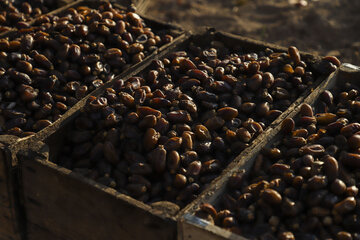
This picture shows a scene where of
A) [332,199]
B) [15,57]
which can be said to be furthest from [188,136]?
[15,57]

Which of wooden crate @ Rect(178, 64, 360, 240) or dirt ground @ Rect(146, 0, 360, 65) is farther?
dirt ground @ Rect(146, 0, 360, 65)

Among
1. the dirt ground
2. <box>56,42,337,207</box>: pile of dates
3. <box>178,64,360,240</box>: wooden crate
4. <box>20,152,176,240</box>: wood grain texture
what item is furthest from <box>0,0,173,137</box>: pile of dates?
the dirt ground

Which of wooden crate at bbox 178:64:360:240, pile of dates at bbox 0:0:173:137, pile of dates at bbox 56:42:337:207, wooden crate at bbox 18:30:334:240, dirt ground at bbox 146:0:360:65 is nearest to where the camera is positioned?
wooden crate at bbox 178:64:360:240

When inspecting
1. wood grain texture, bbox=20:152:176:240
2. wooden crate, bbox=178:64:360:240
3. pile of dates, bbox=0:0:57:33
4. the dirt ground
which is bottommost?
the dirt ground

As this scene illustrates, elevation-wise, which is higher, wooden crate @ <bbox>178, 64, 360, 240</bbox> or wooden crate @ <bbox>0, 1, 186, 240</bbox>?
wooden crate @ <bbox>178, 64, 360, 240</bbox>

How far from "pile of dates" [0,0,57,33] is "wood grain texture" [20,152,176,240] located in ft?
4.89

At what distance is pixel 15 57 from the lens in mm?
3113

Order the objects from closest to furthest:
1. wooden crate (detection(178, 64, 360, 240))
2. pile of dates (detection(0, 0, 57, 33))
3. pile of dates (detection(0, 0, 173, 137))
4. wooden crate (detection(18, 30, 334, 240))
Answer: wooden crate (detection(178, 64, 360, 240)) < wooden crate (detection(18, 30, 334, 240)) < pile of dates (detection(0, 0, 173, 137)) < pile of dates (detection(0, 0, 57, 33))

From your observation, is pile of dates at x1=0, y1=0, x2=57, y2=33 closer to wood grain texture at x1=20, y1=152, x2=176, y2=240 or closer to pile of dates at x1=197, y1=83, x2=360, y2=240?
wood grain texture at x1=20, y1=152, x2=176, y2=240

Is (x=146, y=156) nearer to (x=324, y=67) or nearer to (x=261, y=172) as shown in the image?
(x=261, y=172)

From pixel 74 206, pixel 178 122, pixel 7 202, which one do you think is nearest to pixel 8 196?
pixel 7 202

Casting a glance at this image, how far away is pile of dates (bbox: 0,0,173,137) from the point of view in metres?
2.90

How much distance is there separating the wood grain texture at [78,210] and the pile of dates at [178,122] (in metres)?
0.12

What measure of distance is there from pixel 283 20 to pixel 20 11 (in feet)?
11.2
